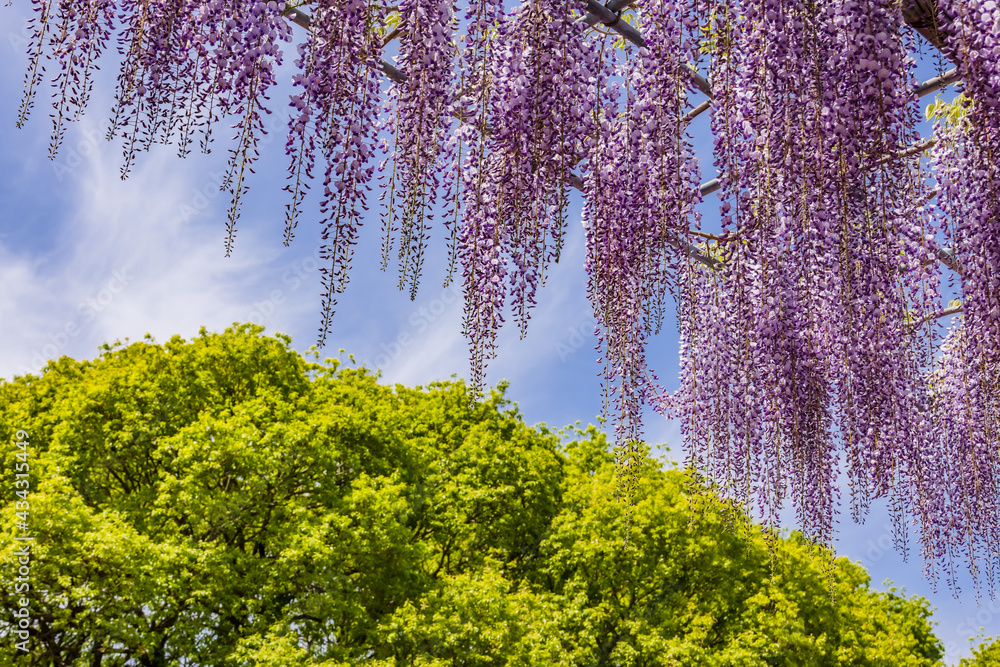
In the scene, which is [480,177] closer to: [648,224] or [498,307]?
[498,307]

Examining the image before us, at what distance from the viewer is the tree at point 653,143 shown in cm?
530

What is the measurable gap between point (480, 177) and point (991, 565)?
1226cm

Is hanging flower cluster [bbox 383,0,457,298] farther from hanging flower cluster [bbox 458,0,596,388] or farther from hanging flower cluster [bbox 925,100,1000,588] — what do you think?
hanging flower cluster [bbox 925,100,1000,588]

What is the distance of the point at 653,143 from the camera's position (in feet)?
24.0

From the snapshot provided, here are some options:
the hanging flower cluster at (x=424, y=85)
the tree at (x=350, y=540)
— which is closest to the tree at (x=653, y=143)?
the hanging flower cluster at (x=424, y=85)

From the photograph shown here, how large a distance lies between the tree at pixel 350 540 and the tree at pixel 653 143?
3.41 m

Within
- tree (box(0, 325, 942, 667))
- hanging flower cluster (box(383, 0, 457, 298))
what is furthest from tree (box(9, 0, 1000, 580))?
tree (box(0, 325, 942, 667))

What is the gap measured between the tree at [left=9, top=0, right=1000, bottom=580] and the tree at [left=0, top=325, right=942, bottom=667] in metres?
3.41

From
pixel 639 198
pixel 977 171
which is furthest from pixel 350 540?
pixel 977 171

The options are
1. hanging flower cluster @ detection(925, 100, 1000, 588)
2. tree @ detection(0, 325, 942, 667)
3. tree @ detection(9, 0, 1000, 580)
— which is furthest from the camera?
tree @ detection(0, 325, 942, 667)

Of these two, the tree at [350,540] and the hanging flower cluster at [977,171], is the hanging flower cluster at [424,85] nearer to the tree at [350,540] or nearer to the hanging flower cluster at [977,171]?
the hanging flower cluster at [977,171]

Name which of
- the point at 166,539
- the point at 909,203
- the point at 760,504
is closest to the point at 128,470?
the point at 166,539

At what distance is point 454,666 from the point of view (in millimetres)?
14664

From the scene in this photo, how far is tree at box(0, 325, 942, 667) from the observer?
13953mm
